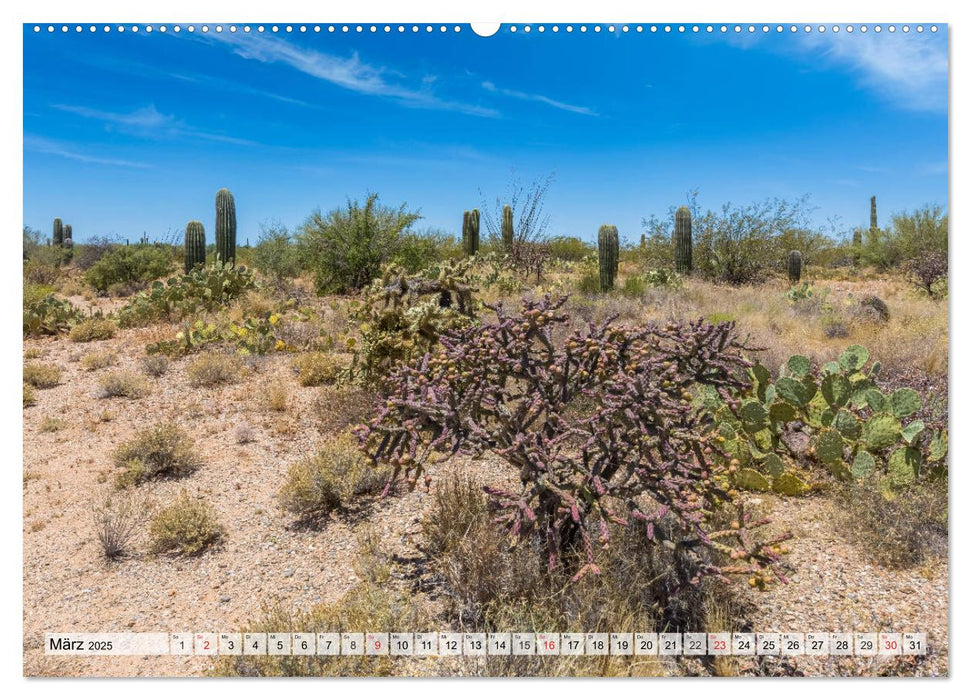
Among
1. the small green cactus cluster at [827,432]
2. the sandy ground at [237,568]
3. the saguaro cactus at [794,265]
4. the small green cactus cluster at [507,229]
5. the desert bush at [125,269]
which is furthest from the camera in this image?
the small green cactus cluster at [507,229]

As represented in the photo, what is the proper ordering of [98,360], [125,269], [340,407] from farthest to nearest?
[125,269] < [98,360] < [340,407]

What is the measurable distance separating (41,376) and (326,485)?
5111 millimetres

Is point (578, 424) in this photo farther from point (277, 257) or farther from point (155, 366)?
point (277, 257)

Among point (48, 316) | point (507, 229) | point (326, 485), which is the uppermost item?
point (507, 229)

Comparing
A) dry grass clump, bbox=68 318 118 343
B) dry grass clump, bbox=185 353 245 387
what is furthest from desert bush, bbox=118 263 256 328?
dry grass clump, bbox=185 353 245 387

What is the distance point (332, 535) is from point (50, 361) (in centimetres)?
661

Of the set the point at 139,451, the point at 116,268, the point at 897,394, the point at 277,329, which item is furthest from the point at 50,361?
the point at 897,394

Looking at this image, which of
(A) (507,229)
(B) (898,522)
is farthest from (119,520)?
(A) (507,229)

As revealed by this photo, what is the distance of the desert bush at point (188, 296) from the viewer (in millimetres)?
10984

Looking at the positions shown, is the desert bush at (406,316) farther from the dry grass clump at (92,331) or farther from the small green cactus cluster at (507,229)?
the small green cactus cluster at (507,229)

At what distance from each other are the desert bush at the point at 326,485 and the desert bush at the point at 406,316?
178 centimetres


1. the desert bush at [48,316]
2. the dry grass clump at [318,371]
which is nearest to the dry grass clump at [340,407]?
the dry grass clump at [318,371]

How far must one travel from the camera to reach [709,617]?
3076mm

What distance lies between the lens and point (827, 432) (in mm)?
4621
